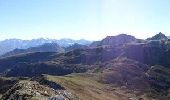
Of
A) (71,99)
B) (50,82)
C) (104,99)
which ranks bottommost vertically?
(104,99)

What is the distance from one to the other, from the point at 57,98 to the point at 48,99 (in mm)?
1882

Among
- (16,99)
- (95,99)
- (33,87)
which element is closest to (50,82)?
(95,99)

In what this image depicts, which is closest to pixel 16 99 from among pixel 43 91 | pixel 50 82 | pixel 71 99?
pixel 43 91

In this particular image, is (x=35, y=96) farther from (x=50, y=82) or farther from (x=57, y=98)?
(x=50, y=82)

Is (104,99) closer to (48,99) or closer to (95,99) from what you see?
(95,99)

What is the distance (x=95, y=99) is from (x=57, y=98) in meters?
119

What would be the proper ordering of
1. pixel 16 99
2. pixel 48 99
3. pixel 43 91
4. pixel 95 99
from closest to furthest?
pixel 48 99, pixel 16 99, pixel 43 91, pixel 95 99

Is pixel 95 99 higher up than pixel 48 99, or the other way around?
pixel 48 99

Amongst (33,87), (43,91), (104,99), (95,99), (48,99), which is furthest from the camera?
(104,99)

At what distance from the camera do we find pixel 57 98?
63219 millimetres

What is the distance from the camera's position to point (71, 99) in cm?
7638

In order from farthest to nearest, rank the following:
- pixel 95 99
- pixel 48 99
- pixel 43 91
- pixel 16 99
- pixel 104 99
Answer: pixel 104 99, pixel 95 99, pixel 43 91, pixel 16 99, pixel 48 99

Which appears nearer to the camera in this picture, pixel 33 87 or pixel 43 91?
pixel 43 91

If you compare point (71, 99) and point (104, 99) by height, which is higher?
point (71, 99)
